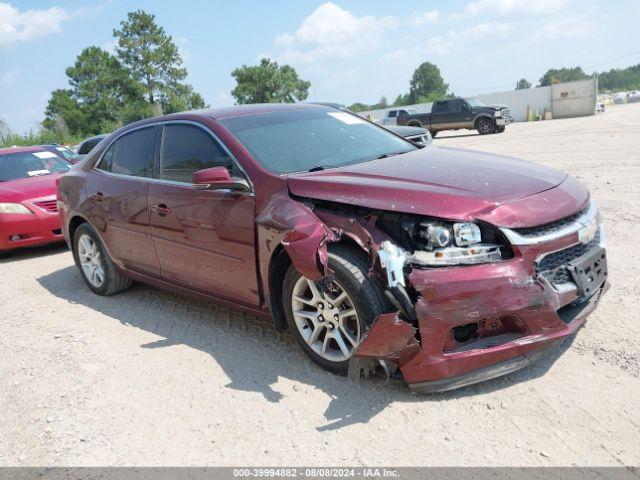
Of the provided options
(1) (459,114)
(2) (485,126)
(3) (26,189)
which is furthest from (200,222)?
(1) (459,114)

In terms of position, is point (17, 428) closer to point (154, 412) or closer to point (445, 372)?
point (154, 412)

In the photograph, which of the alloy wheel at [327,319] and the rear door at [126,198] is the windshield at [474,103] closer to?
the rear door at [126,198]

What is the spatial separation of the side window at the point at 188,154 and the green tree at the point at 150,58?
62.1 meters

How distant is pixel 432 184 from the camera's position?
3.25 metres

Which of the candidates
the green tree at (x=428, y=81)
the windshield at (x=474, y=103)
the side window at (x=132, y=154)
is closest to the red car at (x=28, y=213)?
the side window at (x=132, y=154)

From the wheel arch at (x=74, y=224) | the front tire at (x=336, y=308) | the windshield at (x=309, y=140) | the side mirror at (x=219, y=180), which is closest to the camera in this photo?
the front tire at (x=336, y=308)

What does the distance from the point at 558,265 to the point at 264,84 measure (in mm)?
74953

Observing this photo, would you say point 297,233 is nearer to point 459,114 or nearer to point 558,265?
point 558,265

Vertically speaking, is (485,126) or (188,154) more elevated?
(188,154)

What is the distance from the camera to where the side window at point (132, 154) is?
4790 mm

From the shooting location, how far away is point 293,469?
2.69 m

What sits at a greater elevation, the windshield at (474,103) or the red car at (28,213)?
the windshield at (474,103)

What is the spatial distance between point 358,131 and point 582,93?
38018 millimetres

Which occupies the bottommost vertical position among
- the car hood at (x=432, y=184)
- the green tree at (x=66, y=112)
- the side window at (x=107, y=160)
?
the car hood at (x=432, y=184)
